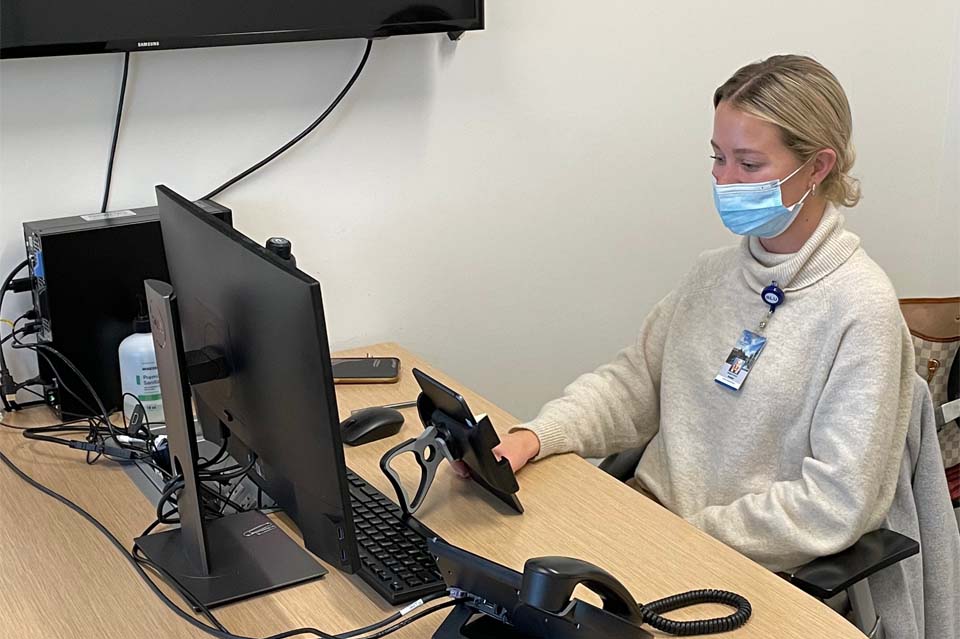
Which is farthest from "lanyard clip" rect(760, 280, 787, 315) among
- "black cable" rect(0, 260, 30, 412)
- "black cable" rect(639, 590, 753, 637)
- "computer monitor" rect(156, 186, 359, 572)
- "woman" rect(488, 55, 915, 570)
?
"black cable" rect(0, 260, 30, 412)

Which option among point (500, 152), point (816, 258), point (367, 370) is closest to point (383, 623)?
point (367, 370)

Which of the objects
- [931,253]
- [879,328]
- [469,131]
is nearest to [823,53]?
[931,253]

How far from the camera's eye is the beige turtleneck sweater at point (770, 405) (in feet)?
5.86

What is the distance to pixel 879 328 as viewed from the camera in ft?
5.96

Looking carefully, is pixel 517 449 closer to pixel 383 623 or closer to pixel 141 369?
pixel 383 623

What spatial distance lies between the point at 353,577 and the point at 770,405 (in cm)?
78

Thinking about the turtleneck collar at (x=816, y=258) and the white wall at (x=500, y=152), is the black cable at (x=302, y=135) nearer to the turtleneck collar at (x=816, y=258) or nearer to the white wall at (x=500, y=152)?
the white wall at (x=500, y=152)

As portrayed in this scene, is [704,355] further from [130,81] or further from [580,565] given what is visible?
[130,81]

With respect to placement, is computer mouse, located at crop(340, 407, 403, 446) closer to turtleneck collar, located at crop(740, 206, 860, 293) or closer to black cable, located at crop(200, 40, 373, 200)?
black cable, located at crop(200, 40, 373, 200)

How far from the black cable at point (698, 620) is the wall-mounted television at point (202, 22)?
3.95 feet

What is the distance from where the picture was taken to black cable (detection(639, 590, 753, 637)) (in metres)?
1.38

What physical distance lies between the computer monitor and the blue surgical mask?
884 mm

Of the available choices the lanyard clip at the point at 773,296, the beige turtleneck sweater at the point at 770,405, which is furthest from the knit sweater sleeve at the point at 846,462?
the lanyard clip at the point at 773,296

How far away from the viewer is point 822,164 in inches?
76.4
